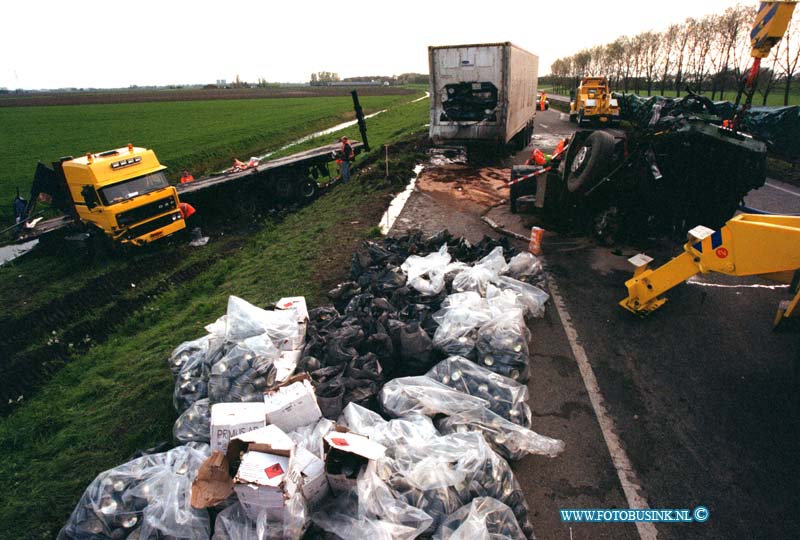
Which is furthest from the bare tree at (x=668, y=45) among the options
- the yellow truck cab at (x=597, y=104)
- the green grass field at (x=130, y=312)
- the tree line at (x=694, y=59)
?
the green grass field at (x=130, y=312)

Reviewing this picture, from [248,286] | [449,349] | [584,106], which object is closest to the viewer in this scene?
[449,349]

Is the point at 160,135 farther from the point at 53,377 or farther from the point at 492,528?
the point at 492,528

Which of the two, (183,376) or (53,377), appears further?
(53,377)

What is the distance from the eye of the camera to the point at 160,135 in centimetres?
3066

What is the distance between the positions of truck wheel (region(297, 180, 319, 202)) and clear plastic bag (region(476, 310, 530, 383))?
1092 cm

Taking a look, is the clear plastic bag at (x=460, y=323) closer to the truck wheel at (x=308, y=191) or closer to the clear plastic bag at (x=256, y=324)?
the clear plastic bag at (x=256, y=324)

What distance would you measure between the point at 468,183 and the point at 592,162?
5.36 m

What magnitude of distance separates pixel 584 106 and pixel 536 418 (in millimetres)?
24858

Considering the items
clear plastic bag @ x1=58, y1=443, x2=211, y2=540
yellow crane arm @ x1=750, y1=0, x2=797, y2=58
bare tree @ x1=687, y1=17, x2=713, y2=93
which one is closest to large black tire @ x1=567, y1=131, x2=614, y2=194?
yellow crane arm @ x1=750, y1=0, x2=797, y2=58

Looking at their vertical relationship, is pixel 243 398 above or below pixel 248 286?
above

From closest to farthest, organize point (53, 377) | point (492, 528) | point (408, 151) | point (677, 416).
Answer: point (492, 528), point (677, 416), point (53, 377), point (408, 151)

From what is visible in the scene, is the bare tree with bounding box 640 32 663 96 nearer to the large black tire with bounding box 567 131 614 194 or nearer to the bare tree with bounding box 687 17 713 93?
the bare tree with bounding box 687 17 713 93

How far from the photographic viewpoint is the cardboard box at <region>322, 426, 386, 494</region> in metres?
2.93

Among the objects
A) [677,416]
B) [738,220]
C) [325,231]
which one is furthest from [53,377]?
[738,220]
